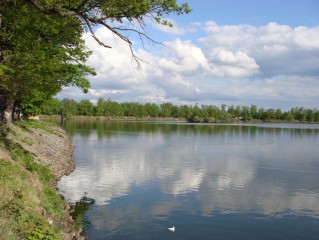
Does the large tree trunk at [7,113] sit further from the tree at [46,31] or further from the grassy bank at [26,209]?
the grassy bank at [26,209]

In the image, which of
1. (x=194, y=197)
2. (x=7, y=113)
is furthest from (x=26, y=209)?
(x=7, y=113)

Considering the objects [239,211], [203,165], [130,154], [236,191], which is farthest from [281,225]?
[130,154]

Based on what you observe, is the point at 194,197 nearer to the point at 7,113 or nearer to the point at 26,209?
the point at 26,209

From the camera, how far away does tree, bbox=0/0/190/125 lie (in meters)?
11.9

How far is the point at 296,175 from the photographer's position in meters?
33.4

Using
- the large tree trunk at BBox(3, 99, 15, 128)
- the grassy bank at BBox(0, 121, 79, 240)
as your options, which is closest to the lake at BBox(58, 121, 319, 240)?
the grassy bank at BBox(0, 121, 79, 240)

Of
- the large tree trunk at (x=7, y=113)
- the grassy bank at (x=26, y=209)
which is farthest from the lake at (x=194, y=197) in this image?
the large tree trunk at (x=7, y=113)

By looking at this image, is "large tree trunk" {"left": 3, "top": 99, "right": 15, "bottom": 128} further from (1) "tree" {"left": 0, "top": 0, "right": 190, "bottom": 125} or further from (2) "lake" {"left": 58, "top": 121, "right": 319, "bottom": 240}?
(2) "lake" {"left": 58, "top": 121, "right": 319, "bottom": 240}

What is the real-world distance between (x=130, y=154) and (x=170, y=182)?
17820mm

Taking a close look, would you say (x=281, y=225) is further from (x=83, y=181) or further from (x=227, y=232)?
(x=83, y=181)

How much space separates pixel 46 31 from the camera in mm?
21031

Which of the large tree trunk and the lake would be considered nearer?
the lake

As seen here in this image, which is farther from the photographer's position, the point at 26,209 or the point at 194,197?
the point at 194,197

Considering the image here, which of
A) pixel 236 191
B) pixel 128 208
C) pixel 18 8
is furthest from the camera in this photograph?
pixel 236 191
